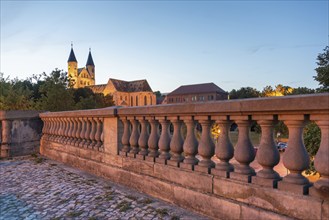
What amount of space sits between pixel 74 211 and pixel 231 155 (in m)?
2.26

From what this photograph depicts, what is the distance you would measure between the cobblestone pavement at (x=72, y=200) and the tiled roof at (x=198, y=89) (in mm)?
97539

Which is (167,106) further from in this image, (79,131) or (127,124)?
(79,131)

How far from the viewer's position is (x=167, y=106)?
411cm

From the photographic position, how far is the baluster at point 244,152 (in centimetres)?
310

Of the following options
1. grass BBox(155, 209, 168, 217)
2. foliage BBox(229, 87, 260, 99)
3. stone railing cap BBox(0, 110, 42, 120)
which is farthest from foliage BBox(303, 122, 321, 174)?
foliage BBox(229, 87, 260, 99)

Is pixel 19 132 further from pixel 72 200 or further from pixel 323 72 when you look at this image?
pixel 323 72

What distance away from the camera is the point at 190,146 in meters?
3.86

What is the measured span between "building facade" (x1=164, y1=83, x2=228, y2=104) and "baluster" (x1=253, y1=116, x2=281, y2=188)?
96.0m

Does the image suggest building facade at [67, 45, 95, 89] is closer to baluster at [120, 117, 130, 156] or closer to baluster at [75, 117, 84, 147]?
baluster at [75, 117, 84, 147]

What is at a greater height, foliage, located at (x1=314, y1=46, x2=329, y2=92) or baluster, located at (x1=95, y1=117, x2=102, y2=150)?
foliage, located at (x1=314, y1=46, x2=329, y2=92)

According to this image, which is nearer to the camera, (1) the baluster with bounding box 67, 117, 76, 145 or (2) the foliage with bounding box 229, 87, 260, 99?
(1) the baluster with bounding box 67, 117, 76, 145

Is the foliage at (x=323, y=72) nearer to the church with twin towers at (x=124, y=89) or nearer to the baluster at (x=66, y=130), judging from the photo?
the baluster at (x=66, y=130)

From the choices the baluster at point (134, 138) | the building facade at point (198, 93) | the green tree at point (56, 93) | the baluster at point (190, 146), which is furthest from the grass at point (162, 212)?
the building facade at point (198, 93)

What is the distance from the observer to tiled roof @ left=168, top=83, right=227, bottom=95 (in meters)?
103
